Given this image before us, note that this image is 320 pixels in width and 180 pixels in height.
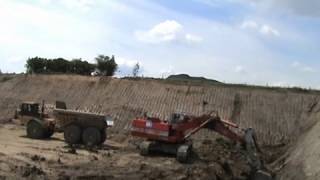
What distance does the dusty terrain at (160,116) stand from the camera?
25312 millimetres

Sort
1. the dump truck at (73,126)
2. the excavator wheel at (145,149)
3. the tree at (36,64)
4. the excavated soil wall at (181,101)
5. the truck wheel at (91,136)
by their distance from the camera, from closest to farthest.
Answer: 1. the excavator wheel at (145,149)
2. the truck wheel at (91,136)
3. the dump truck at (73,126)
4. the excavated soil wall at (181,101)
5. the tree at (36,64)

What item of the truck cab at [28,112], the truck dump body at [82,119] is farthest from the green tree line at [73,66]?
the truck dump body at [82,119]

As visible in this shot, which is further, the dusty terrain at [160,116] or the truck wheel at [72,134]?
the truck wheel at [72,134]

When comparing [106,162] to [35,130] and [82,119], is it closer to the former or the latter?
[82,119]

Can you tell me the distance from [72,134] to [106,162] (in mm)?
7290

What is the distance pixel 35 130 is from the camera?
121ft

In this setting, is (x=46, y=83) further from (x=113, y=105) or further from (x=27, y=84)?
(x=113, y=105)

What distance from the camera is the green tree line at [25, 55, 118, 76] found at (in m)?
64.8

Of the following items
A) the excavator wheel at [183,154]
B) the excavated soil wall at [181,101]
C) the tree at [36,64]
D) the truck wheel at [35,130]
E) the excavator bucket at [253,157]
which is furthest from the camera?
the tree at [36,64]

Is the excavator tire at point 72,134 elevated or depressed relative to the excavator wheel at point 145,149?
elevated

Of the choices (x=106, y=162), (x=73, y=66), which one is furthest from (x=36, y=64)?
(x=106, y=162)

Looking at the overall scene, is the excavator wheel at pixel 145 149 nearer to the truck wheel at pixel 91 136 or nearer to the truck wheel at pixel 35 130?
the truck wheel at pixel 91 136

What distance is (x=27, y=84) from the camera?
2172 inches

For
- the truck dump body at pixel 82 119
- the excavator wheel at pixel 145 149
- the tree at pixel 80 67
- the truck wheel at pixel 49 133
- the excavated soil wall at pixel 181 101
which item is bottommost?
the excavator wheel at pixel 145 149
